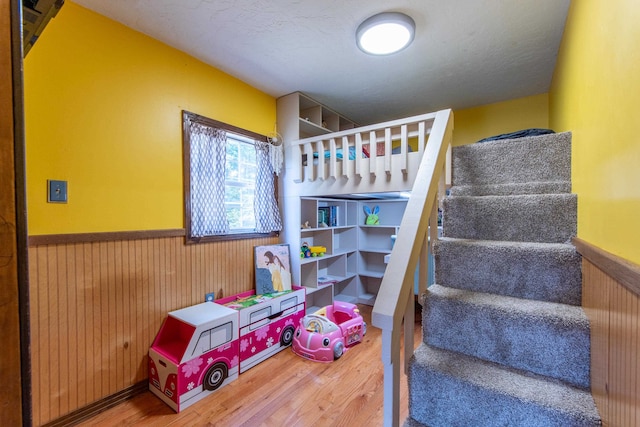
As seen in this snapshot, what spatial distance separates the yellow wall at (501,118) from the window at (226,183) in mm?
2398

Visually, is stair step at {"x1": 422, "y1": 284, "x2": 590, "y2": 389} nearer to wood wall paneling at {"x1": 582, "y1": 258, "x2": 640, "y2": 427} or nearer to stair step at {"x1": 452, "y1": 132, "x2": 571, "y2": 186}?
wood wall paneling at {"x1": 582, "y1": 258, "x2": 640, "y2": 427}

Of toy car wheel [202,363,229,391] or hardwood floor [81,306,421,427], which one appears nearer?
hardwood floor [81,306,421,427]

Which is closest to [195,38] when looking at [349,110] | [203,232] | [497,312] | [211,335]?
[203,232]

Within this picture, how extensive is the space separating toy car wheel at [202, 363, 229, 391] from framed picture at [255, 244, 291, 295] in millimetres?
757

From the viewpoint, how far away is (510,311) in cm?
103

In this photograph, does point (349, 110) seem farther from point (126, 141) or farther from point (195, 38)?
point (126, 141)

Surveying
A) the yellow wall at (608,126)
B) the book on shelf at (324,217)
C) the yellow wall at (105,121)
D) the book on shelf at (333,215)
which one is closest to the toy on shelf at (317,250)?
the book on shelf at (324,217)

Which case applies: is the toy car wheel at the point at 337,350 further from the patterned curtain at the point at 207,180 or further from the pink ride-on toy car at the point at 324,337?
the patterned curtain at the point at 207,180

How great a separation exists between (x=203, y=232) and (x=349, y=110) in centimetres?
233

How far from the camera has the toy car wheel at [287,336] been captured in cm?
247

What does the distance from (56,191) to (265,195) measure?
1.53 metres

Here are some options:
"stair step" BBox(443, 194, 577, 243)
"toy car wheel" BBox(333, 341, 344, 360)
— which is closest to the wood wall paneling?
"stair step" BBox(443, 194, 577, 243)

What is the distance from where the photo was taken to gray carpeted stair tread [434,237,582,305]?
1.09m

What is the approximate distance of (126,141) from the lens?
6.04 ft
